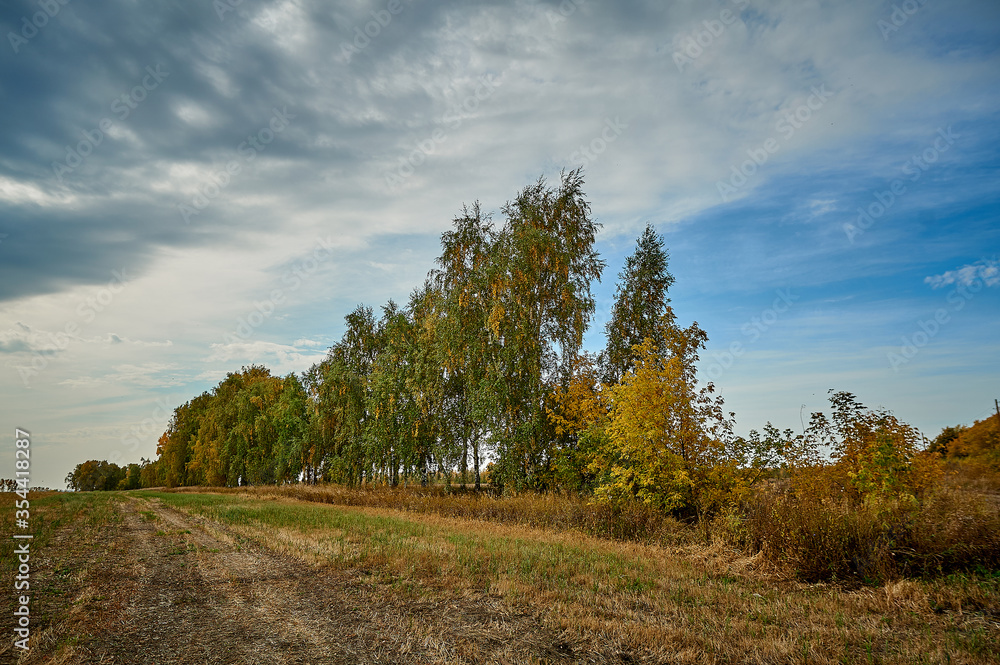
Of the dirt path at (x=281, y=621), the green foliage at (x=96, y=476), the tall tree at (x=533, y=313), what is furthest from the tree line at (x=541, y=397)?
the green foliage at (x=96, y=476)

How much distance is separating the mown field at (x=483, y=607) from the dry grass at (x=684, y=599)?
1.1 inches

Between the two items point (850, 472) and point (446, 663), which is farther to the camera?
point (850, 472)

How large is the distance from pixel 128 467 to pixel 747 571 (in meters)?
108

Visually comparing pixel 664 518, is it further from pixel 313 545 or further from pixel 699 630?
pixel 313 545

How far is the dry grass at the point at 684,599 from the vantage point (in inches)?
208

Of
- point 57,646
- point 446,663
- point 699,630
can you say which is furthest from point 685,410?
point 57,646

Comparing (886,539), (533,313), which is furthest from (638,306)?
(886,539)

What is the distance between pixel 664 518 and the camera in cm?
1266

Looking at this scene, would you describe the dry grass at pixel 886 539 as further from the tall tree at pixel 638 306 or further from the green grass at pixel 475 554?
the tall tree at pixel 638 306

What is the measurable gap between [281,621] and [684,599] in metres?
5.71

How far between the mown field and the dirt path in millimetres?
29

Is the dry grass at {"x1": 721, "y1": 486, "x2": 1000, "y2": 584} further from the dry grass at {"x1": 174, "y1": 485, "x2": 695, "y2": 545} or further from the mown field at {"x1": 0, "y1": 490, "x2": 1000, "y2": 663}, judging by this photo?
the dry grass at {"x1": 174, "y1": 485, "x2": 695, "y2": 545}

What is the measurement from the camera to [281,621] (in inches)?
243

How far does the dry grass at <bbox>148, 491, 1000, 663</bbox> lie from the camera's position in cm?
529
